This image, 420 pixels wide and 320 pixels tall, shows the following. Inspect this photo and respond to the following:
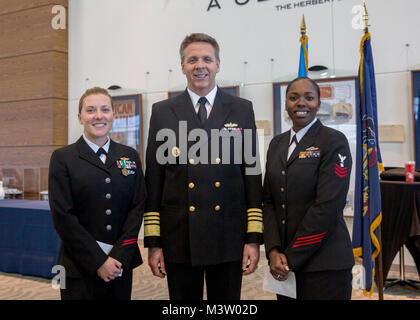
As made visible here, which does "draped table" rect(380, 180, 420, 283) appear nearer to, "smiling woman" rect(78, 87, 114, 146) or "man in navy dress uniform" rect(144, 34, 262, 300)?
"man in navy dress uniform" rect(144, 34, 262, 300)

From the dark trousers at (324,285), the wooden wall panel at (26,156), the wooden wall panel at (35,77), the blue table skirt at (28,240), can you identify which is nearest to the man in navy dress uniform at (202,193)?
the dark trousers at (324,285)

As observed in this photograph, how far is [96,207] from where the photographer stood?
5.42 ft

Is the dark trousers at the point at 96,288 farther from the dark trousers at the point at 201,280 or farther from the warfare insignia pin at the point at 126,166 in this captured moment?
the warfare insignia pin at the point at 126,166

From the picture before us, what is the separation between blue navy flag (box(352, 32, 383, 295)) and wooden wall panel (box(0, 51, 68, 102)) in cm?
468

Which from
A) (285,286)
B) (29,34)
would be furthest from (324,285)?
(29,34)

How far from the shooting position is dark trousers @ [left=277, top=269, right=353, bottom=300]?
60.4 inches

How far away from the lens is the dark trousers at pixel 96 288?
5.22 feet

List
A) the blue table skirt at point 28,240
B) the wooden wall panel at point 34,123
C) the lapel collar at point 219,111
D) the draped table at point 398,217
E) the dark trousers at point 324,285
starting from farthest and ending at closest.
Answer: the wooden wall panel at point 34,123 < the blue table skirt at point 28,240 < the draped table at point 398,217 < the lapel collar at point 219,111 < the dark trousers at point 324,285

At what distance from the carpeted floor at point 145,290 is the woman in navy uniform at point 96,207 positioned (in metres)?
1.80

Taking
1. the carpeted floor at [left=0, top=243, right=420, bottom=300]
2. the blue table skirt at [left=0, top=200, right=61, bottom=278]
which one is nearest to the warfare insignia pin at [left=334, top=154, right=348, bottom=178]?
the carpeted floor at [left=0, top=243, right=420, bottom=300]

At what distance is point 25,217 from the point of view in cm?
391

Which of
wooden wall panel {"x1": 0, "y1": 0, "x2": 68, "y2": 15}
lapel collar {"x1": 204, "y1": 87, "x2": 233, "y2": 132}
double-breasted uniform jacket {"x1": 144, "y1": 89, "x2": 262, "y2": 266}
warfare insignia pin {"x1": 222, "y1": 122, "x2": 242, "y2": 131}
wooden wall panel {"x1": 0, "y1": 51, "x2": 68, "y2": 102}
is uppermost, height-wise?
wooden wall panel {"x1": 0, "y1": 0, "x2": 68, "y2": 15}

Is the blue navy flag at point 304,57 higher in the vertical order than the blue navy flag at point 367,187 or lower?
higher
